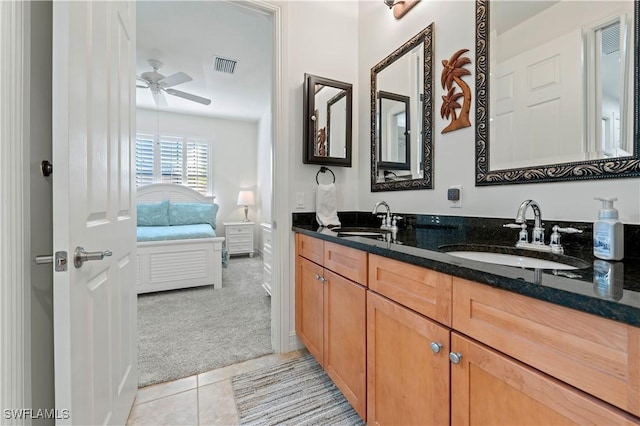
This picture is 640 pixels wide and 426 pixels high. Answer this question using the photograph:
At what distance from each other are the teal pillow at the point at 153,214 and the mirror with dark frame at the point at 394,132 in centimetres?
367

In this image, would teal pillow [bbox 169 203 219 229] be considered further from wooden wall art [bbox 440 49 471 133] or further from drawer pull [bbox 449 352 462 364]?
drawer pull [bbox 449 352 462 364]

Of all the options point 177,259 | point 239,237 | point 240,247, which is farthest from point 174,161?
point 177,259

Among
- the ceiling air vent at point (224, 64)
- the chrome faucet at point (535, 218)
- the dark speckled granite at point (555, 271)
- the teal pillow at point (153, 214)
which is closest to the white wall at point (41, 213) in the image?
the dark speckled granite at point (555, 271)

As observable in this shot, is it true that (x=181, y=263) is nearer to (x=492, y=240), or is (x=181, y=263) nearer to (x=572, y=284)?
(x=492, y=240)

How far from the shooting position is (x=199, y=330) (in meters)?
2.23

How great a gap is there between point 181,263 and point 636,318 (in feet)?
11.6

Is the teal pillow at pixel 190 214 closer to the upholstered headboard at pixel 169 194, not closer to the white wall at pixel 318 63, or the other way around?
the upholstered headboard at pixel 169 194

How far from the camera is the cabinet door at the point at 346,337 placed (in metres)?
1.18

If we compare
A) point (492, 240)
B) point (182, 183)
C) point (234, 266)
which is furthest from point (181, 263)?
point (492, 240)

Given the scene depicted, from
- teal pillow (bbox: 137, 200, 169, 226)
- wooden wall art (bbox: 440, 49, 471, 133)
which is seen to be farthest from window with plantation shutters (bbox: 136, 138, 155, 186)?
wooden wall art (bbox: 440, 49, 471, 133)

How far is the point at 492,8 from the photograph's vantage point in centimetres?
126

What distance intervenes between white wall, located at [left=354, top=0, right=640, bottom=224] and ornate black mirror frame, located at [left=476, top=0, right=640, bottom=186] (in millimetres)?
28

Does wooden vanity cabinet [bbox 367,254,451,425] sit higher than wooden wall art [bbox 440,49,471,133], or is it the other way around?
wooden wall art [bbox 440,49,471,133]

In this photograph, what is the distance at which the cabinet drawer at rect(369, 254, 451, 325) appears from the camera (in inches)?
30.9
